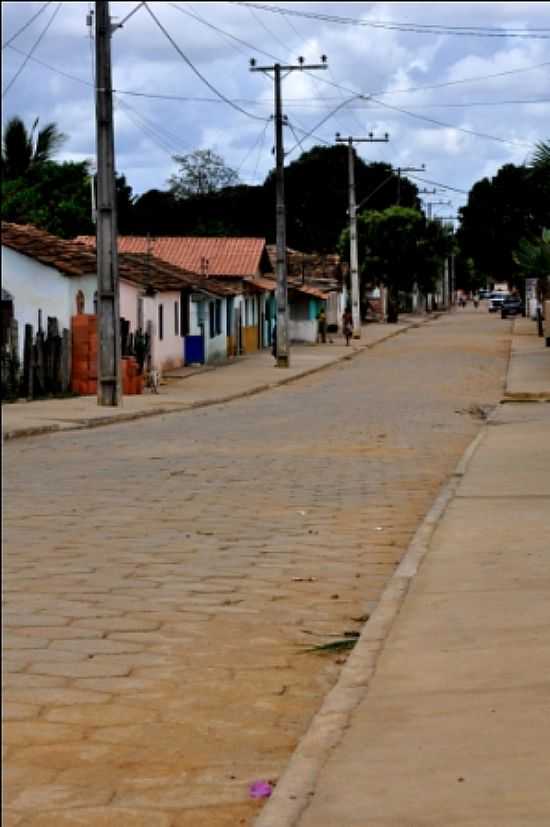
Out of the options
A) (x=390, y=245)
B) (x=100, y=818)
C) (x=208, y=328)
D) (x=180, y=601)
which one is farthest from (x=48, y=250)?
(x=390, y=245)

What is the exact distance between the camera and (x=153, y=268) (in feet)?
134

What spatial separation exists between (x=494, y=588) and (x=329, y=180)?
90764 mm

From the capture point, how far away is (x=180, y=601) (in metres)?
8.20

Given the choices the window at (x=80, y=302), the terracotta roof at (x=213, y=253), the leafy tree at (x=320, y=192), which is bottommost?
the window at (x=80, y=302)

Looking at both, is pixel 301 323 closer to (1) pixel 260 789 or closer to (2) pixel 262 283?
(2) pixel 262 283

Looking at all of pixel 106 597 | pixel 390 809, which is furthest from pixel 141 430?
pixel 390 809

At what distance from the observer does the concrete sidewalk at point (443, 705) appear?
4.67 meters

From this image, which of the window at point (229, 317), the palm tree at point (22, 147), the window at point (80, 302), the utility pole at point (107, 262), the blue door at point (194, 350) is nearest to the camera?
the palm tree at point (22, 147)

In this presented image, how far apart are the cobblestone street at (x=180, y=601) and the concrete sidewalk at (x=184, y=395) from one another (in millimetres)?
1332

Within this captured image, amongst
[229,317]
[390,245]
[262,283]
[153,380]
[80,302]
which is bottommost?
[153,380]

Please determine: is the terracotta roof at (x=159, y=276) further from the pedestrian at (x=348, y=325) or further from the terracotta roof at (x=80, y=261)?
the pedestrian at (x=348, y=325)

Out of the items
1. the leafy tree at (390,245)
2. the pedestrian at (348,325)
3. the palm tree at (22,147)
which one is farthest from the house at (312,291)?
the palm tree at (22,147)

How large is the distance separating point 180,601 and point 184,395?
863 inches

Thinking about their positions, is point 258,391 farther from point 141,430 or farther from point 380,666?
point 380,666
